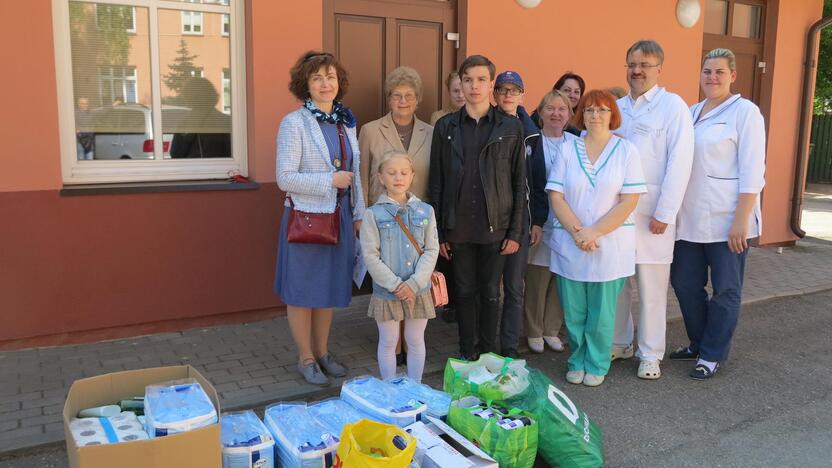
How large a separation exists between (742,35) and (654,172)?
5.54 m

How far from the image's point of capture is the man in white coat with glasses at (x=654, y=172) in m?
4.33

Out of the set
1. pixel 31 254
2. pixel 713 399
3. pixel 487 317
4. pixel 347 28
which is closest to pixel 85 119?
pixel 31 254

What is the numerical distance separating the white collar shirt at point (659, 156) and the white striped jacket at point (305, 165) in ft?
6.57

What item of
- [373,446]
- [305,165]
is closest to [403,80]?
[305,165]

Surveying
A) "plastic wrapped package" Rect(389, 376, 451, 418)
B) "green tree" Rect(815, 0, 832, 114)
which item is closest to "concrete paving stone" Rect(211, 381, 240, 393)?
"plastic wrapped package" Rect(389, 376, 451, 418)

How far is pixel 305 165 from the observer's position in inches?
161

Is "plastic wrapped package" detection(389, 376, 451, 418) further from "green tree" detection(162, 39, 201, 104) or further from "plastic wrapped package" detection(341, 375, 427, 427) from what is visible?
"green tree" detection(162, 39, 201, 104)

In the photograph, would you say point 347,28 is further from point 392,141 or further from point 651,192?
point 651,192

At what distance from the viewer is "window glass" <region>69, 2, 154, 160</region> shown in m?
4.80

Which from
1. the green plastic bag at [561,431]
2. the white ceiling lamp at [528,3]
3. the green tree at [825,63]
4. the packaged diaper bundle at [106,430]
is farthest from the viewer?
the green tree at [825,63]

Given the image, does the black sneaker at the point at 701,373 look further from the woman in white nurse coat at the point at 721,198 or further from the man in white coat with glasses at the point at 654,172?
the man in white coat with glasses at the point at 654,172

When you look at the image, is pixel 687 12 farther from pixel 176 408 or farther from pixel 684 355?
pixel 176 408

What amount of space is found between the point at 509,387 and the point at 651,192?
177 centimetres

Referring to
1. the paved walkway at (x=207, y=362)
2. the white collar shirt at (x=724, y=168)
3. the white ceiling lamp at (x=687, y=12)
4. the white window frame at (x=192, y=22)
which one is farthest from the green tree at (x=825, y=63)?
the white window frame at (x=192, y=22)
